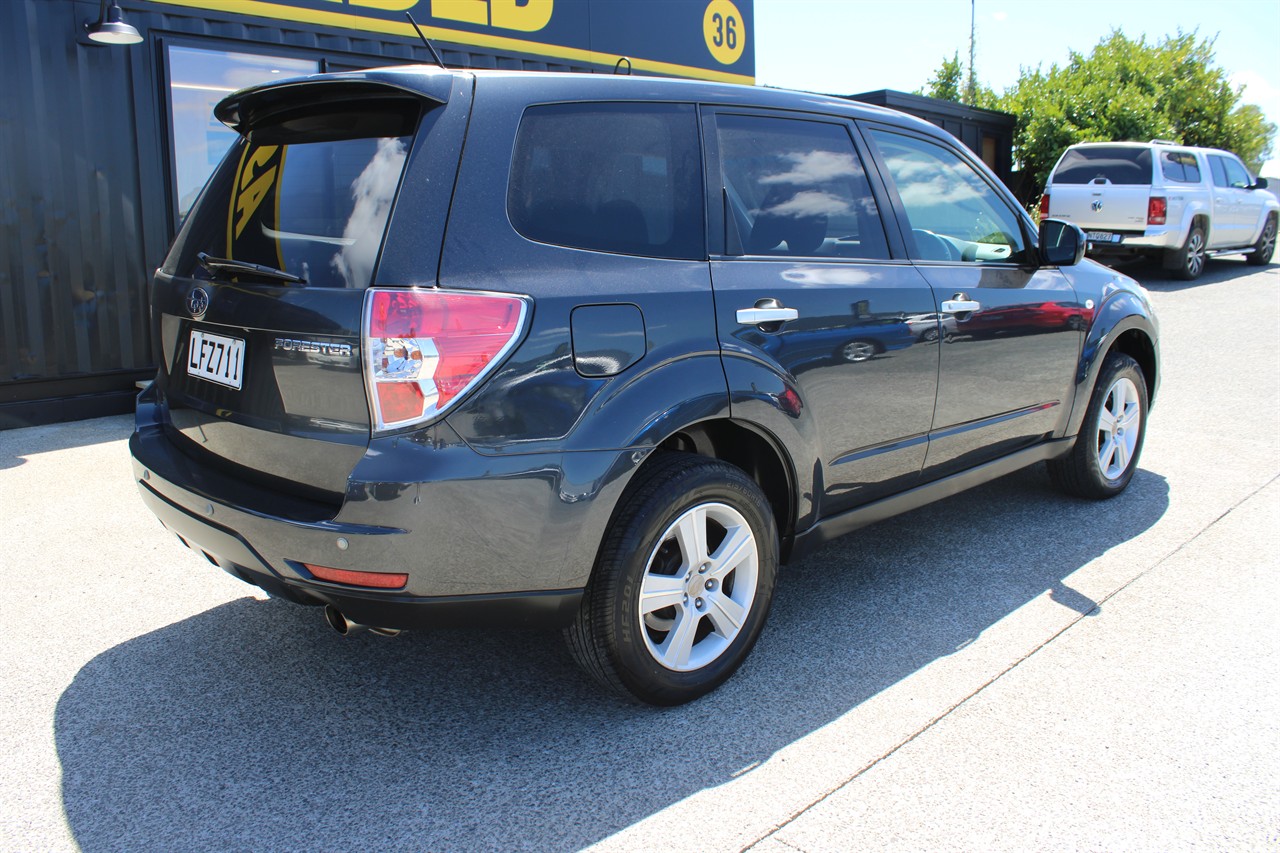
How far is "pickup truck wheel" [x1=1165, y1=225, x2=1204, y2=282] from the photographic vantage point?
575 inches

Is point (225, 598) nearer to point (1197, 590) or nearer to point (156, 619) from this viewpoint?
point (156, 619)

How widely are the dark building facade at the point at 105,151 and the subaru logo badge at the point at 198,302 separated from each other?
183 inches

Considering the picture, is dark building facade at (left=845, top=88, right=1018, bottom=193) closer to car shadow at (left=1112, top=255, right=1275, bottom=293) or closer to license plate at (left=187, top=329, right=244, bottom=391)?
car shadow at (left=1112, top=255, right=1275, bottom=293)

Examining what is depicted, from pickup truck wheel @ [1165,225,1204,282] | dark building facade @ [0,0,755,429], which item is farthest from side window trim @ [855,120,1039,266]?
pickup truck wheel @ [1165,225,1204,282]

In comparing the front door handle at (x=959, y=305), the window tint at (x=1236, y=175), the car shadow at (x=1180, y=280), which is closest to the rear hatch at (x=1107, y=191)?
the car shadow at (x=1180, y=280)

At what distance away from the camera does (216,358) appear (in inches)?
113

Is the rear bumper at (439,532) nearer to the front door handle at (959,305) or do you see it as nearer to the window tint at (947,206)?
the front door handle at (959,305)

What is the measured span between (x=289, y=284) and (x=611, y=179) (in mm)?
929

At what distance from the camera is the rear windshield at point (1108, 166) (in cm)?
1408

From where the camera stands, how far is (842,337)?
3324 mm

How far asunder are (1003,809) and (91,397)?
6674mm

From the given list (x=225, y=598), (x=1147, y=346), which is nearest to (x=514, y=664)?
(x=225, y=598)

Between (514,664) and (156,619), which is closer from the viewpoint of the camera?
(514,664)

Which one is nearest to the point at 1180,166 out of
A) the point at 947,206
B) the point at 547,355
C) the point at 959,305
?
the point at 947,206
